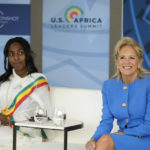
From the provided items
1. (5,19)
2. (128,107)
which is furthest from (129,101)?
(5,19)

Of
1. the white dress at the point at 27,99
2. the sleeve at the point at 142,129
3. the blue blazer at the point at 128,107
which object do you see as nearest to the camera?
the sleeve at the point at 142,129

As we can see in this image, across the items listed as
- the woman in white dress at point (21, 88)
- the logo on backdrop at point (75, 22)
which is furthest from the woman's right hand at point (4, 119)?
the logo on backdrop at point (75, 22)

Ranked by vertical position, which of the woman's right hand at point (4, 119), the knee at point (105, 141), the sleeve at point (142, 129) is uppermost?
the sleeve at point (142, 129)

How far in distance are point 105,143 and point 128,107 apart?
16.9 inches

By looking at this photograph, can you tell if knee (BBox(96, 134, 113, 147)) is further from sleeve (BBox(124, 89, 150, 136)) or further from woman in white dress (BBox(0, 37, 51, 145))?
woman in white dress (BBox(0, 37, 51, 145))

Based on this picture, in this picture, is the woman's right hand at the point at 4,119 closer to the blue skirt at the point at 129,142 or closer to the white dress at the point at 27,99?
the white dress at the point at 27,99

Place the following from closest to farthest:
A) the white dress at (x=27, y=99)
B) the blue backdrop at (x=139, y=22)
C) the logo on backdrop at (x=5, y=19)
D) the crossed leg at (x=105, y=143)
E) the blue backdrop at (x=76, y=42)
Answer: the crossed leg at (x=105, y=143) < the white dress at (x=27, y=99) < the blue backdrop at (x=139, y=22) < the blue backdrop at (x=76, y=42) < the logo on backdrop at (x=5, y=19)

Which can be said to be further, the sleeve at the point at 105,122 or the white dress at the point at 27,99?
the white dress at the point at 27,99

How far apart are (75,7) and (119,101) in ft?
11.6

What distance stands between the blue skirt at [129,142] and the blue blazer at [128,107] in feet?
0.17

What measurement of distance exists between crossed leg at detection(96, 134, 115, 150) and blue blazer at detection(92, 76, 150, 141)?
20 cm

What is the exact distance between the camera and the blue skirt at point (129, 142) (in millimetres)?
2797

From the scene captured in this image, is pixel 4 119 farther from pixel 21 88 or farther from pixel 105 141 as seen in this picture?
pixel 105 141

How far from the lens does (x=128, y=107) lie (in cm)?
304
